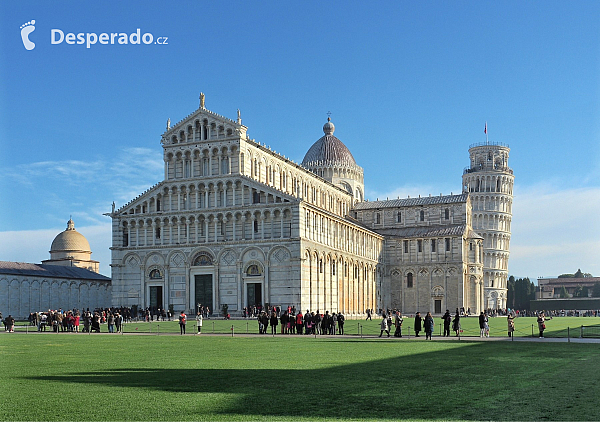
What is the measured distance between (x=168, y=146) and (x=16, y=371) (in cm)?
5852

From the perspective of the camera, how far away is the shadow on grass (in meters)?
14.2

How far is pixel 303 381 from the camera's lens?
18.6 meters

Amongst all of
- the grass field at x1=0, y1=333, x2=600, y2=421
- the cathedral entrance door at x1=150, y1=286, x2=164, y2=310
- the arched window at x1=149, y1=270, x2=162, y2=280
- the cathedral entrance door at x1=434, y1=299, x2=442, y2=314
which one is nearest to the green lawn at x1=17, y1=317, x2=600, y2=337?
the grass field at x1=0, y1=333, x2=600, y2=421

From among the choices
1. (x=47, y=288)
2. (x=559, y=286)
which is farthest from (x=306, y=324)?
(x=559, y=286)

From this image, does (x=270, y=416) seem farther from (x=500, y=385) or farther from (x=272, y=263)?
(x=272, y=263)

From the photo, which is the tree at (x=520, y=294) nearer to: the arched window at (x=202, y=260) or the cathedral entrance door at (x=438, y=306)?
the cathedral entrance door at (x=438, y=306)

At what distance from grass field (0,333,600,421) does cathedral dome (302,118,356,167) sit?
3319 inches

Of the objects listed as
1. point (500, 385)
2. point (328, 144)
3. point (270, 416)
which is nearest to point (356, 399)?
point (270, 416)

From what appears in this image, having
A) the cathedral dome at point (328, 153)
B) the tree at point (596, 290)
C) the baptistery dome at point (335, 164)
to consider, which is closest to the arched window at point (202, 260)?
the baptistery dome at point (335, 164)

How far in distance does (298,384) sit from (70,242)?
101 metres

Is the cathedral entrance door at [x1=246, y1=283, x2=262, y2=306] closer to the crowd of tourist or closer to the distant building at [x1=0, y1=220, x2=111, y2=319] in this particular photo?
the crowd of tourist

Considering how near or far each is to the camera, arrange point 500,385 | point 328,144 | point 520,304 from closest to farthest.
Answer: point 500,385 < point 328,144 < point 520,304

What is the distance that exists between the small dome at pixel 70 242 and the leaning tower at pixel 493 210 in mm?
66328

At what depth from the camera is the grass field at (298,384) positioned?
14094mm
